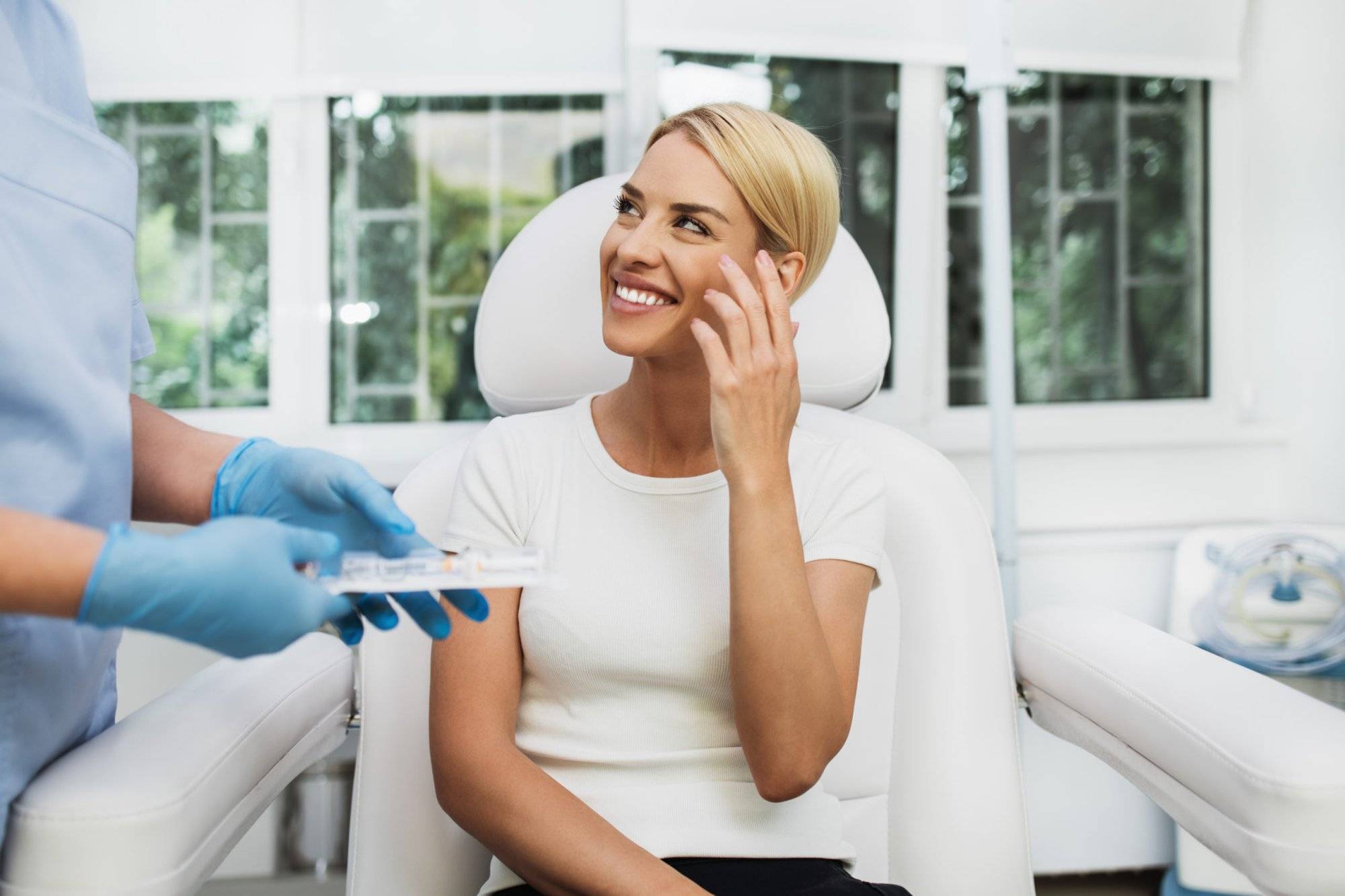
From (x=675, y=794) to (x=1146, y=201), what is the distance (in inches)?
70.8

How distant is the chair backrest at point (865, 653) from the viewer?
3.53 ft

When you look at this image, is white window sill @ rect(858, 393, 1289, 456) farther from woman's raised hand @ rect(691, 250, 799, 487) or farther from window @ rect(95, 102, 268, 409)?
window @ rect(95, 102, 268, 409)

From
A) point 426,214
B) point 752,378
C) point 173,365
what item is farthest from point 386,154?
point 752,378

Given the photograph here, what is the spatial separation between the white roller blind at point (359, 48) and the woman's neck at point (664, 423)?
0.98 metres

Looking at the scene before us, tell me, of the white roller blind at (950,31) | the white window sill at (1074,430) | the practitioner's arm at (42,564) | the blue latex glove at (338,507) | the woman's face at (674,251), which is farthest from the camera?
the white window sill at (1074,430)

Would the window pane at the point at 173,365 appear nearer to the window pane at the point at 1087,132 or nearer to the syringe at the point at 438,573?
the syringe at the point at 438,573

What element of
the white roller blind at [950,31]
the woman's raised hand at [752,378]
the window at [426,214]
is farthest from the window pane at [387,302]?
the woman's raised hand at [752,378]

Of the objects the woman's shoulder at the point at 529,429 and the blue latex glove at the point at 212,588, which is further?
the woman's shoulder at the point at 529,429

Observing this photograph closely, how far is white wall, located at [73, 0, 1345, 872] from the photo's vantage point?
200 cm

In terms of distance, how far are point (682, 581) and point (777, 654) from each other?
154 mm

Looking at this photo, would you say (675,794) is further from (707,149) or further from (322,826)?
(322,826)

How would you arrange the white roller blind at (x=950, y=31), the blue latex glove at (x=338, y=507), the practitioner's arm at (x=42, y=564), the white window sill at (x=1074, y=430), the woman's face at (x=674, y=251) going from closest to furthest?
the practitioner's arm at (x=42, y=564)
the blue latex glove at (x=338, y=507)
the woman's face at (x=674, y=251)
the white roller blind at (x=950, y=31)
the white window sill at (x=1074, y=430)

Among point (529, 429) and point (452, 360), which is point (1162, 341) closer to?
point (452, 360)

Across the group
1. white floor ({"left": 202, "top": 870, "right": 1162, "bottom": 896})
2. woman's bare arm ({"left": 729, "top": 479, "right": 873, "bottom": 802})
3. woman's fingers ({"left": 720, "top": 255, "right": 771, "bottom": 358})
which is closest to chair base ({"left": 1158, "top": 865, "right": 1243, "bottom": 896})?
white floor ({"left": 202, "top": 870, "right": 1162, "bottom": 896})
